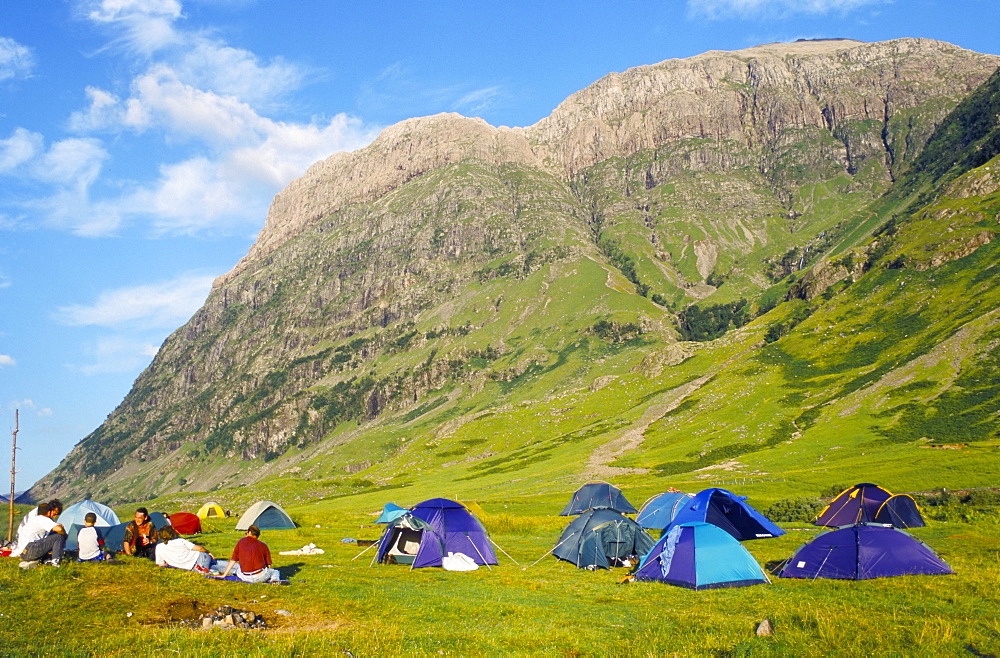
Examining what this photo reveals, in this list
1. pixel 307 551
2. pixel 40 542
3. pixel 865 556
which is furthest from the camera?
pixel 307 551

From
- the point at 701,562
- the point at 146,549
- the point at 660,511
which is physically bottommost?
the point at 660,511

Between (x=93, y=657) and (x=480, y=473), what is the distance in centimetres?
14939

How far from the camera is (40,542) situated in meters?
22.5

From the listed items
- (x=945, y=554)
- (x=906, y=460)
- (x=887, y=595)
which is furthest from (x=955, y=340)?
(x=887, y=595)

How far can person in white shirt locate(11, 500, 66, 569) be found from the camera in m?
22.1

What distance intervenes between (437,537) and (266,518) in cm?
2868

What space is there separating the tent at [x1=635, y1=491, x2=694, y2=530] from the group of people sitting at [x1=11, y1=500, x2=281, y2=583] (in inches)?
1252

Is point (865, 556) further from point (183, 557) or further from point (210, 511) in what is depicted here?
point (210, 511)

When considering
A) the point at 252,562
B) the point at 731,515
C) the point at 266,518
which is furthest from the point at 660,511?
the point at 266,518

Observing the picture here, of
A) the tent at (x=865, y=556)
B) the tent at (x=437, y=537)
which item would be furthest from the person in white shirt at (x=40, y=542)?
the tent at (x=865, y=556)

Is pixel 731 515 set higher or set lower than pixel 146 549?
lower

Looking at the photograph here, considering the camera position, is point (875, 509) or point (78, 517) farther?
point (875, 509)

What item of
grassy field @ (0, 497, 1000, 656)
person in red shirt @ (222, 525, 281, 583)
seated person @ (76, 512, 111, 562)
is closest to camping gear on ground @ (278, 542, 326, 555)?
grassy field @ (0, 497, 1000, 656)

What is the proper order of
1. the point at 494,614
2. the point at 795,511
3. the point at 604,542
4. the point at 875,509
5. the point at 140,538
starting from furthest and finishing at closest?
the point at 795,511
the point at 875,509
the point at 604,542
the point at 140,538
the point at 494,614
